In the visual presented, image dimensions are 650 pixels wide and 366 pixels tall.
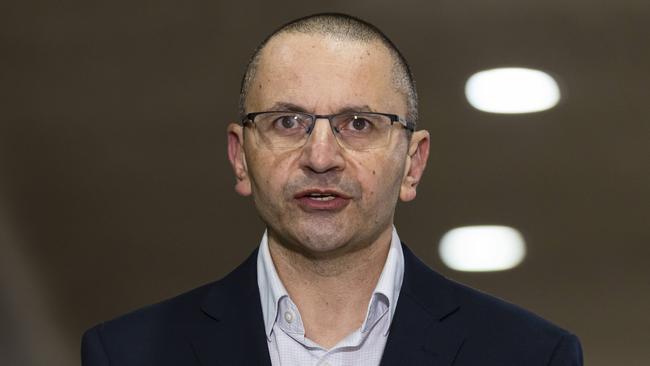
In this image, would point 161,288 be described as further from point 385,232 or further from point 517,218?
point 385,232

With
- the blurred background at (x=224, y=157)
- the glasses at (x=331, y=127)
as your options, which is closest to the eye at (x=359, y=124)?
the glasses at (x=331, y=127)

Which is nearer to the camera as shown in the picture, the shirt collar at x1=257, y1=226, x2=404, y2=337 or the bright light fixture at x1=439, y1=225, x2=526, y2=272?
the shirt collar at x1=257, y1=226, x2=404, y2=337

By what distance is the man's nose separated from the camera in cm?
167

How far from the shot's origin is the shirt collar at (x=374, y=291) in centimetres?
173

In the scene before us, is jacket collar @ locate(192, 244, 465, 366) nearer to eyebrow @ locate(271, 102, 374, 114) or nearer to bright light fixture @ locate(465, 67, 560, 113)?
eyebrow @ locate(271, 102, 374, 114)

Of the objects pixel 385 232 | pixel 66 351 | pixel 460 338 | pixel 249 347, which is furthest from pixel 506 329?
pixel 66 351

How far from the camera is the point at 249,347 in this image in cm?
171

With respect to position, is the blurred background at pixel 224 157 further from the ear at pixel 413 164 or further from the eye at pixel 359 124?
the eye at pixel 359 124

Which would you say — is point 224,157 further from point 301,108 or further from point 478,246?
point 301,108

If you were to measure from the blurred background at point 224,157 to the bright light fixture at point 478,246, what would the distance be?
16mm

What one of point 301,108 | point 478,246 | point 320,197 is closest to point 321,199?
point 320,197

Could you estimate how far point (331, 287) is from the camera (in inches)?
68.4

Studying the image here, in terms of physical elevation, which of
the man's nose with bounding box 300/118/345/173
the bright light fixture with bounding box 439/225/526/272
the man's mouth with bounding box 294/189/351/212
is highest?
the man's nose with bounding box 300/118/345/173

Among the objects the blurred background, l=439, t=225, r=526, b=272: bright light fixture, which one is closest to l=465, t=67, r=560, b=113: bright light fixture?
the blurred background
